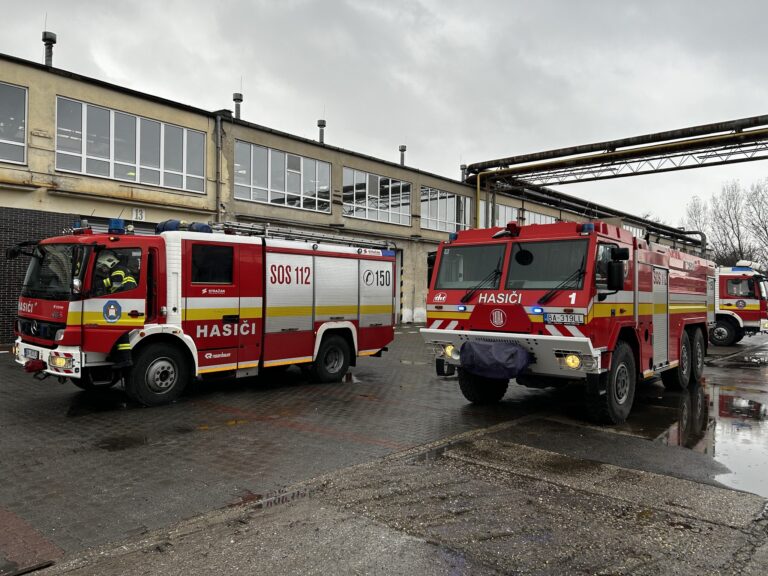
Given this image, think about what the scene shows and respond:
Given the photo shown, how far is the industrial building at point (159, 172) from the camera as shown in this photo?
14.8m

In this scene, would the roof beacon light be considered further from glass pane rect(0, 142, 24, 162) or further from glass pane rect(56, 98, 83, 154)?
glass pane rect(56, 98, 83, 154)

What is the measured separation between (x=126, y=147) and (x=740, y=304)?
21.8 metres

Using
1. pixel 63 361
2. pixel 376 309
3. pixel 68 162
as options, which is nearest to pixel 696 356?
pixel 376 309

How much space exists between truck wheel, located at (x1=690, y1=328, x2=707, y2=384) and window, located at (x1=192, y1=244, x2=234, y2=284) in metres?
8.83

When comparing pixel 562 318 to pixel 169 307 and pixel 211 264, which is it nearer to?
pixel 211 264

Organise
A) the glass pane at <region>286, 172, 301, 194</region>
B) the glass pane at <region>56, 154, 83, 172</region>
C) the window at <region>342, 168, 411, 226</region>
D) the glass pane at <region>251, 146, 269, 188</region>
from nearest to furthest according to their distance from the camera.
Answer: the glass pane at <region>56, 154, 83, 172</region>
the glass pane at <region>251, 146, 269, 188</region>
the glass pane at <region>286, 172, 301, 194</region>
the window at <region>342, 168, 411, 226</region>

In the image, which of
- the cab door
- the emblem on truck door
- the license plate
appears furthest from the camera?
the cab door

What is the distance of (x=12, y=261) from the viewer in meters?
14.8

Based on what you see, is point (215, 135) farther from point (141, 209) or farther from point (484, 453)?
point (484, 453)

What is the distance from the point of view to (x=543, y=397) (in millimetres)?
9727

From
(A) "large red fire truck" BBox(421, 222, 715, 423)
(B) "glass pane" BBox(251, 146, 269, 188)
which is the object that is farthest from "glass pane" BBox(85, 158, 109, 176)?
(A) "large red fire truck" BBox(421, 222, 715, 423)

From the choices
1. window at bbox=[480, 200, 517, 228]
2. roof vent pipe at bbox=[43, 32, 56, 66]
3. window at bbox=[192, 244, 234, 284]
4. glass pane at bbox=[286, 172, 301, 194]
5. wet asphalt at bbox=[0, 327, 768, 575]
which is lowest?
wet asphalt at bbox=[0, 327, 768, 575]

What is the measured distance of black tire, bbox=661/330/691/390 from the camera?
1044 centimetres

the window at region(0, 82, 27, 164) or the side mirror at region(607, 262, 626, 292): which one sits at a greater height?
the window at region(0, 82, 27, 164)
